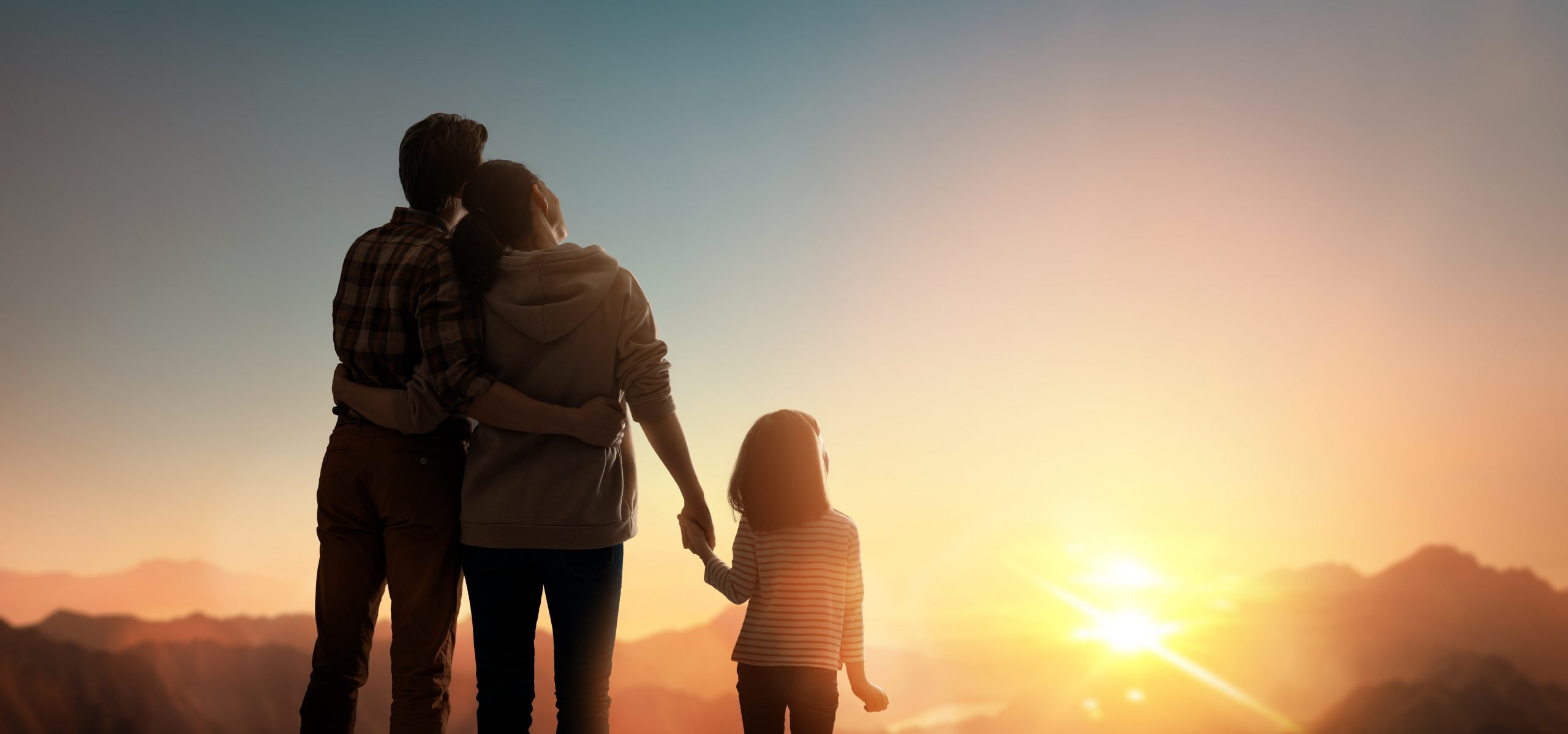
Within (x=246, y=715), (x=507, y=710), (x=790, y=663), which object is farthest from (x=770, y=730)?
(x=246, y=715)

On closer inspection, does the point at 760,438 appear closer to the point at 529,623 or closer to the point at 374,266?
the point at 529,623

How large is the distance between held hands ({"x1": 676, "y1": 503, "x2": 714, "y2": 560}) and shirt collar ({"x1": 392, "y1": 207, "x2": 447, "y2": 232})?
702 mm

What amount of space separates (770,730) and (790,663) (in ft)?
0.50

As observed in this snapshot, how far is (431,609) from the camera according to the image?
50.1 inches

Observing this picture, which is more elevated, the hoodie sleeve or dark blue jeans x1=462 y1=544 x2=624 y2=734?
the hoodie sleeve

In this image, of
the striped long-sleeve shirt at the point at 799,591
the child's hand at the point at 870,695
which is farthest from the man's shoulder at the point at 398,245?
the child's hand at the point at 870,695

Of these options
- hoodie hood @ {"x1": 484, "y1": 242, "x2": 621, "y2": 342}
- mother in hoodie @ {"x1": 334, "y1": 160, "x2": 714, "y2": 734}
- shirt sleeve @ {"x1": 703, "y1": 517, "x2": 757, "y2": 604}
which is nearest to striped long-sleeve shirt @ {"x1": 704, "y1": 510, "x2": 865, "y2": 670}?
shirt sleeve @ {"x1": 703, "y1": 517, "x2": 757, "y2": 604}

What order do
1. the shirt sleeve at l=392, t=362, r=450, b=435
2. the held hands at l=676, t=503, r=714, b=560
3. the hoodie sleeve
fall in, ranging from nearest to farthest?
the shirt sleeve at l=392, t=362, r=450, b=435
the hoodie sleeve
the held hands at l=676, t=503, r=714, b=560

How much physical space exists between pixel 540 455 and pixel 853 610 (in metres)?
0.83

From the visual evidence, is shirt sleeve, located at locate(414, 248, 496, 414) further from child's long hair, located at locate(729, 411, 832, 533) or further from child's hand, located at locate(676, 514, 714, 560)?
child's long hair, located at locate(729, 411, 832, 533)

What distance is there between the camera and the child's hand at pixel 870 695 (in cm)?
171

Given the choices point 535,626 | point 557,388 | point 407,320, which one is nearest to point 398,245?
point 407,320

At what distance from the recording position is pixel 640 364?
53.9 inches

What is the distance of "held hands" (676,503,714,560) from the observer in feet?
5.13
